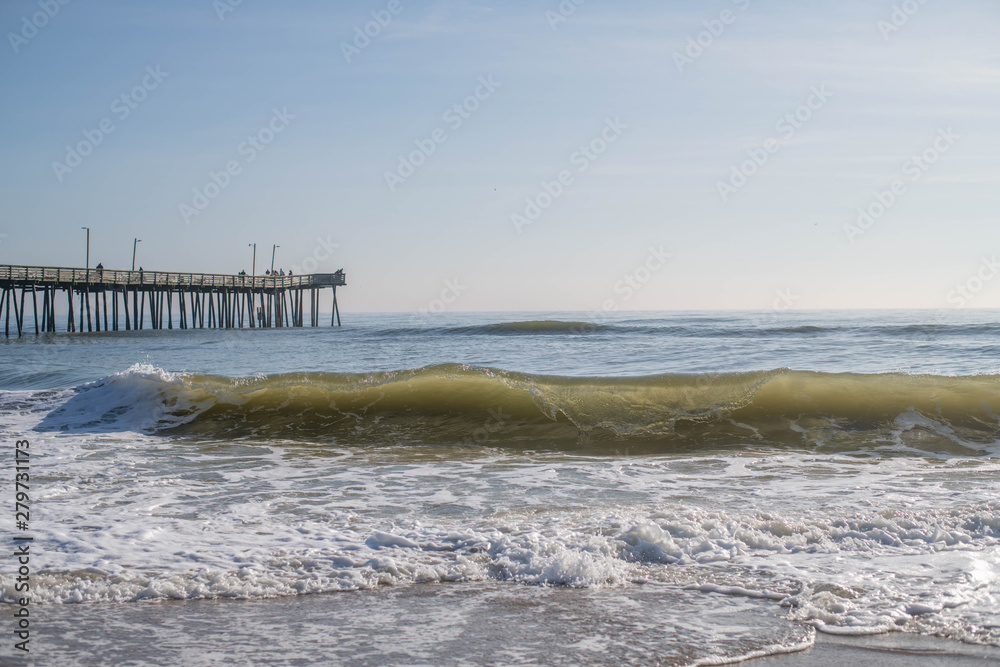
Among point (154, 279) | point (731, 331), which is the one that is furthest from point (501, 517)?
point (154, 279)

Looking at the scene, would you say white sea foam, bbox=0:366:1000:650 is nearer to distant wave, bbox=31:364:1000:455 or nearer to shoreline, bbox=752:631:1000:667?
shoreline, bbox=752:631:1000:667

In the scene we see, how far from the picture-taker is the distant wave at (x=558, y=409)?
11383mm

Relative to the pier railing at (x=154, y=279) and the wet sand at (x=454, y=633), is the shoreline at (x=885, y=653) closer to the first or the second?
the wet sand at (x=454, y=633)

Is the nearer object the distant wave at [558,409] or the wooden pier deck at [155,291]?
the distant wave at [558,409]

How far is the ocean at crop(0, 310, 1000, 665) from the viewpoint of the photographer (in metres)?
4.07

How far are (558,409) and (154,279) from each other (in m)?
43.3

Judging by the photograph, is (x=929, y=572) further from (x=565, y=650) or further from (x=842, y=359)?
(x=842, y=359)

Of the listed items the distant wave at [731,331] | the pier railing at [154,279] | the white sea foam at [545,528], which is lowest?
the white sea foam at [545,528]

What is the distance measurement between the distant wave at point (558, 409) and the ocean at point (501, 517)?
0.07m

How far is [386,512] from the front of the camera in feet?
21.9

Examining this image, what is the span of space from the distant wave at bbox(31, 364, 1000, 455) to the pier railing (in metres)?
33.0

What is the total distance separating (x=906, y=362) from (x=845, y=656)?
19.8m

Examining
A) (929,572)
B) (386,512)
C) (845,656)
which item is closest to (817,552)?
(929,572)

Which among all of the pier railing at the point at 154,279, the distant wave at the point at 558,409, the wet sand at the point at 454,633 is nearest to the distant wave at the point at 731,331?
the pier railing at the point at 154,279
